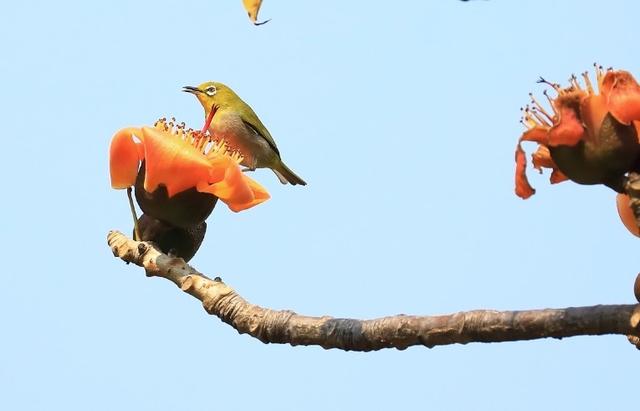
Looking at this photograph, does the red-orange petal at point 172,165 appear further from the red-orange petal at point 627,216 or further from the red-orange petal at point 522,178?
the red-orange petal at point 627,216

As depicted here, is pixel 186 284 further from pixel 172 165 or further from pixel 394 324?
pixel 394 324

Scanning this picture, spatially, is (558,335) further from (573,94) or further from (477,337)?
(573,94)

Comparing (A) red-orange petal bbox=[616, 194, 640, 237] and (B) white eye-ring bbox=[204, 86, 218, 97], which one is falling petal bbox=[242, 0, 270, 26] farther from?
(B) white eye-ring bbox=[204, 86, 218, 97]

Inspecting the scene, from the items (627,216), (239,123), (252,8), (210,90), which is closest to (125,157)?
(252,8)

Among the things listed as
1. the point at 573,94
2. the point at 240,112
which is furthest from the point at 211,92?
the point at 573,94

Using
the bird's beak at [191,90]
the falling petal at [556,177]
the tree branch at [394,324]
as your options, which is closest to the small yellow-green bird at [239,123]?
the bird's beak at [191,90]

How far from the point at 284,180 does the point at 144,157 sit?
35.5 ft

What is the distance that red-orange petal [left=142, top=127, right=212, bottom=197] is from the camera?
2.63 metres

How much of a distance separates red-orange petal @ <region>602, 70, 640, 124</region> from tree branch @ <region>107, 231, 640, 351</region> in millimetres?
443

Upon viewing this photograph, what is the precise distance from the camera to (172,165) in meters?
2.63

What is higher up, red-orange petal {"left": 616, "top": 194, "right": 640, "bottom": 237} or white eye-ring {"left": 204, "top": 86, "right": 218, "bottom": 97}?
white eye-ring {"left": 204, "top": 86, "right": 218, "bottom": 97}

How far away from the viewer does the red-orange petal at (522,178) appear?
212 cm

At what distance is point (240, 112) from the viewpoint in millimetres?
12344

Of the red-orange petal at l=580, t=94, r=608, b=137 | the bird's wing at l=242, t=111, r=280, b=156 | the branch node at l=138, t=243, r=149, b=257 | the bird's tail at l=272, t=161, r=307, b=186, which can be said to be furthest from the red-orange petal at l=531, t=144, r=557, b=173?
the bird's tail at l=272, t=161, r=307, b=186
